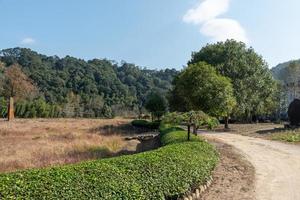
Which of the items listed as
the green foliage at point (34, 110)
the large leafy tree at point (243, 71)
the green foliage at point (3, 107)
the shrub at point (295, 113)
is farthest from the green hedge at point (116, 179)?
the green foliage at point (34, 110)

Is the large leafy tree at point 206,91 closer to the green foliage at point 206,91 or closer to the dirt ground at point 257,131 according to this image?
the green foliage at point 206,91

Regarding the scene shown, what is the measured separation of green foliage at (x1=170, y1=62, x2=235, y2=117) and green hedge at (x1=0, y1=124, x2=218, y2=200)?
1929 centimetres

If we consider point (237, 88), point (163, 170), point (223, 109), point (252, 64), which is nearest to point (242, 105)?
point (237, 88)

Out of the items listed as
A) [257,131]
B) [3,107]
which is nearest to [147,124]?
[257,131]

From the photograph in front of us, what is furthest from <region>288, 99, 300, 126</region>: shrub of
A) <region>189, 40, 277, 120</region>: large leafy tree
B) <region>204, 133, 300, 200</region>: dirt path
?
<region>204, 133, 300, 200</region>: dirt path

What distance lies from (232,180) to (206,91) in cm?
1919

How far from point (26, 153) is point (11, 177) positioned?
1241 centimetres

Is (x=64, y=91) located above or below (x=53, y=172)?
above

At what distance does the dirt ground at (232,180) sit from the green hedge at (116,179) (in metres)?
0.50

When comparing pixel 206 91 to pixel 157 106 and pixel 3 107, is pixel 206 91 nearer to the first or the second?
pixel 157 106

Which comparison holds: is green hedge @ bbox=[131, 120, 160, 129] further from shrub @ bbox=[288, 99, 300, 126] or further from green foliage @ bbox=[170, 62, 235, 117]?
shrub @ bbox=[288, 99, 300, 126]

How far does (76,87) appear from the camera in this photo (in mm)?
99750

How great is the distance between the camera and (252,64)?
40.9 m

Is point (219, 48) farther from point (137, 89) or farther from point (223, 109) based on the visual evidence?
point (137, 89)
